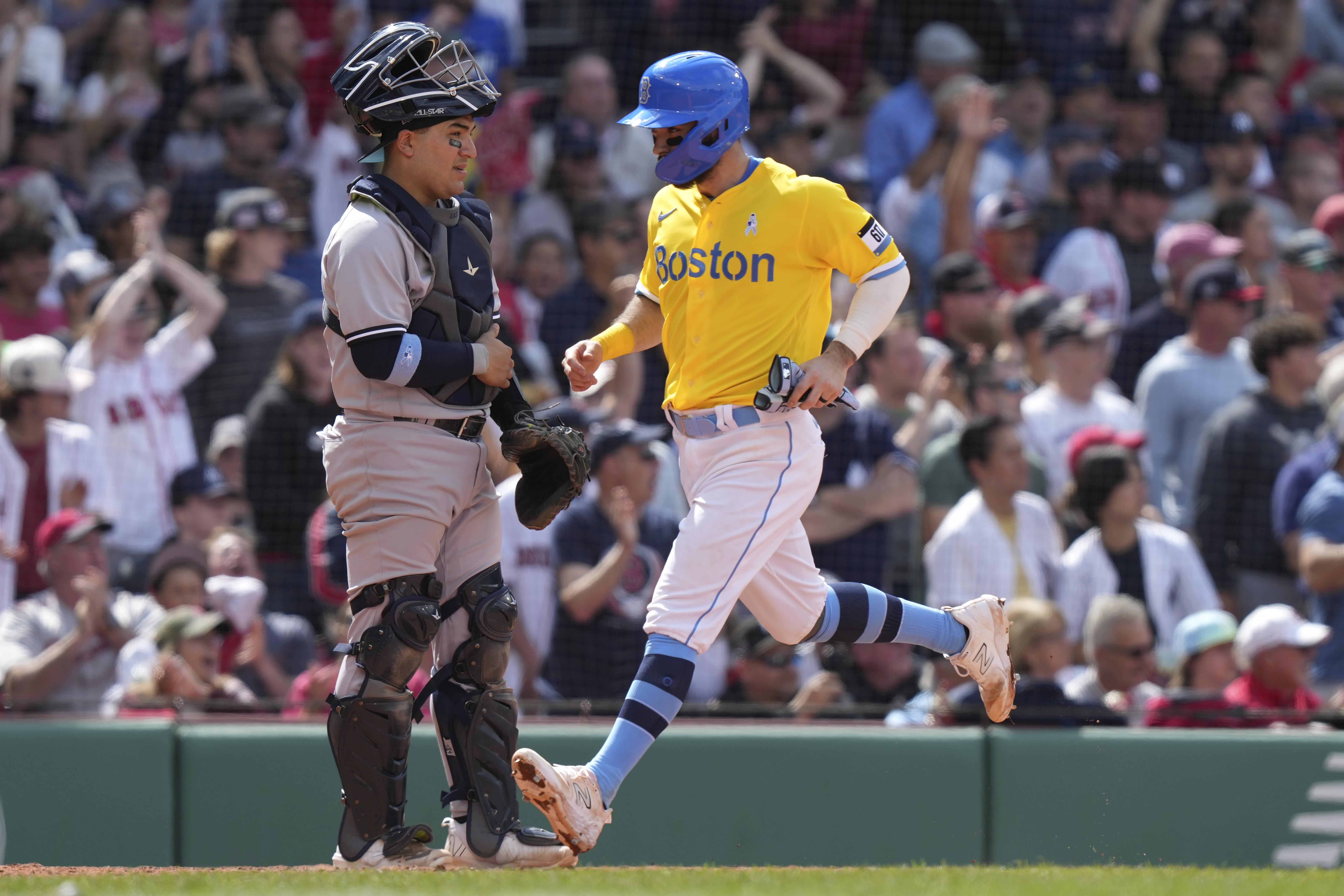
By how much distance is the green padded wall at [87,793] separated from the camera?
219 inches

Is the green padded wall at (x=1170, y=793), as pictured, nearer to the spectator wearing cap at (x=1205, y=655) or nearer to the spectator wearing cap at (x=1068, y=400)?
the spectator wearing cap at (x=1205, y=655)

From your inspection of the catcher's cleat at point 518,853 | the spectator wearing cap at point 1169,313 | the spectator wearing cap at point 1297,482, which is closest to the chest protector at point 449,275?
the catcher's cleat at point 518,853

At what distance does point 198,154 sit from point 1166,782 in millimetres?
6713

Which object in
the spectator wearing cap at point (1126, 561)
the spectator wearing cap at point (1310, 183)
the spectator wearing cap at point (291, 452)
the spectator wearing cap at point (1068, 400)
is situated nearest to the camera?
the spectator wearing cap at point (1126, 561)

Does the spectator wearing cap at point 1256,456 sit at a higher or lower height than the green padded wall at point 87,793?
higher

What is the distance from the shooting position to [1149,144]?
34.4 ft

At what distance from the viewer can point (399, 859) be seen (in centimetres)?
413

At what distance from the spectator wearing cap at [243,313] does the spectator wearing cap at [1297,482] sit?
4623 mm

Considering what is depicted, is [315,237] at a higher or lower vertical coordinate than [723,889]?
lower

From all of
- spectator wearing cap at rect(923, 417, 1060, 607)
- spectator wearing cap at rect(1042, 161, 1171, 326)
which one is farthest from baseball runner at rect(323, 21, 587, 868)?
spectator wearing cap at rect(1042, 161, 1171, 326)

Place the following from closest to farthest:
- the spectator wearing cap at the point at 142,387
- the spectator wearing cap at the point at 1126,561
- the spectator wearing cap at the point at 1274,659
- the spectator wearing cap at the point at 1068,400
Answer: the spectator wearing cap at the point at 1274,659
the spectator wearing cap at the point at 1126,561
the spectator wearing cap at the point at 142,387
the spectator wearing cap at the point at 1068,400

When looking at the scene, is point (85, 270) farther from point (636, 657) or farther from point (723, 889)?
point (723, 889)

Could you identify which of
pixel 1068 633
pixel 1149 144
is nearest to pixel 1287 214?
pixel 1149 144

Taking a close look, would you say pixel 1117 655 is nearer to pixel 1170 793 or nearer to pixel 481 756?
pixel 1170 793
